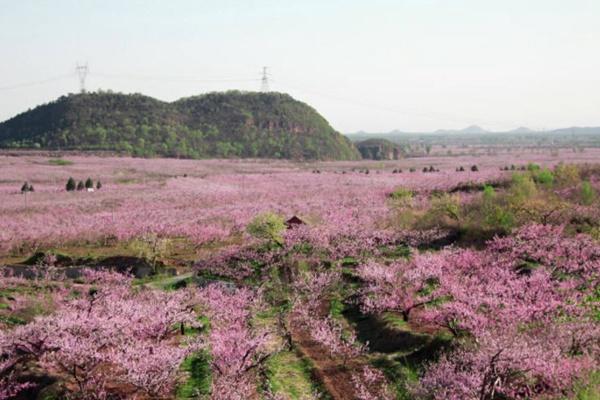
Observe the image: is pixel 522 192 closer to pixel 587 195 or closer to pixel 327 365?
pixel 587 195

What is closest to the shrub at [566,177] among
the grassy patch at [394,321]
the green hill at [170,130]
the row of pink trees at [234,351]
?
the grassy patch at [394,321]

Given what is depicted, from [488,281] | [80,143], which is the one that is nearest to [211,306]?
[488,281]

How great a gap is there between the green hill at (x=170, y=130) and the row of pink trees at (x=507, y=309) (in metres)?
127

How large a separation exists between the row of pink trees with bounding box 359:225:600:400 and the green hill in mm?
126597

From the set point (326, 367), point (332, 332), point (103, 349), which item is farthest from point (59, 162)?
point (326, 367)

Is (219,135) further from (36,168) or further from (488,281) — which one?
(488,281)

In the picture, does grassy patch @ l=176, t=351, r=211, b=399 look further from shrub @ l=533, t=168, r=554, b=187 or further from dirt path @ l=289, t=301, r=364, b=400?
shrub @ l=533, t=168, r=554, b=187

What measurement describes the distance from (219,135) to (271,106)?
3131cm

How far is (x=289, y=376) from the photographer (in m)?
20.4

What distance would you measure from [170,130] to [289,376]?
15479 centimetres

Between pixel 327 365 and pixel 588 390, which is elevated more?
pixel 588 390

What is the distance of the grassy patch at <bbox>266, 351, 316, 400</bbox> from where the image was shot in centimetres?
1910

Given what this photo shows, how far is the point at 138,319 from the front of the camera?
69.2 feet

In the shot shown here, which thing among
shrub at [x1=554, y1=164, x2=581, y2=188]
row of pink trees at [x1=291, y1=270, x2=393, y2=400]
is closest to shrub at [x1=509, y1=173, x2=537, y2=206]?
shrub at [x1=554, y1=164, x2=581, y2=188]
